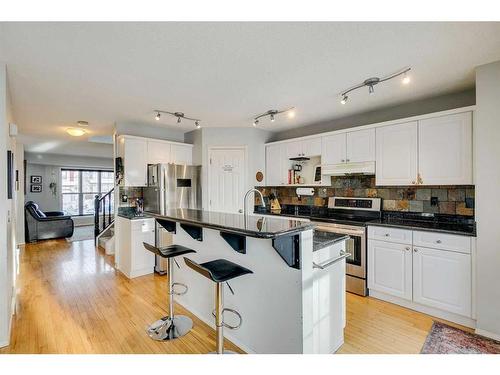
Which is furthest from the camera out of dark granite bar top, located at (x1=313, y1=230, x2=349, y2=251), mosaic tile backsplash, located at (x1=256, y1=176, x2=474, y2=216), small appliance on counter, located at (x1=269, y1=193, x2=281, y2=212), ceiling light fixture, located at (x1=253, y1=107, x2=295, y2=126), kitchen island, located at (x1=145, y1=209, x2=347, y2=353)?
small appliance on counter, located at (x1=269, y1=193, x2=281, y2=212)

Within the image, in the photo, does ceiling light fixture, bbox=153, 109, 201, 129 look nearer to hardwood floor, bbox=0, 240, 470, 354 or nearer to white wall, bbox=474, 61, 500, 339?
hardwood floor, bbox=0, 240, 470, 354

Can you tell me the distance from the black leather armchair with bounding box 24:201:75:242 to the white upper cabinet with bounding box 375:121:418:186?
25.2 feet

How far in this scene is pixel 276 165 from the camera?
4.71m

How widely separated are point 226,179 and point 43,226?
535cm

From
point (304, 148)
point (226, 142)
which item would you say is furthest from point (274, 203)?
point (226, 142)

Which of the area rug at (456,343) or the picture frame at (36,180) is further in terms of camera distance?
the picture frame at (36,180)

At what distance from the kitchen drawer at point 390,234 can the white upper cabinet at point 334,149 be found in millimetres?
1150

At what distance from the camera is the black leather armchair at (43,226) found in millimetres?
6289

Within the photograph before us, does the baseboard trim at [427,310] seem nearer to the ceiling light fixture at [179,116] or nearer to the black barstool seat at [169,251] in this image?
the black barstool seat at [169,251]

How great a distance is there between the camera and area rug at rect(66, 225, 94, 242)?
6837mm

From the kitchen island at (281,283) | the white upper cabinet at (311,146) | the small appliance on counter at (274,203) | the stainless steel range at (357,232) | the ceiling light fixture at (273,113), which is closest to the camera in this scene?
the kitchen island at (281,283)

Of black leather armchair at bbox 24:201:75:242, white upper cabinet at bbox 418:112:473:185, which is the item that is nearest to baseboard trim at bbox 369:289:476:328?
white upper cabinet at bbox 418:112:473:185

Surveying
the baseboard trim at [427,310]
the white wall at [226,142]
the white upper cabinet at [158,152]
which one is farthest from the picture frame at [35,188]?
the baseboard trim at [427,310]
